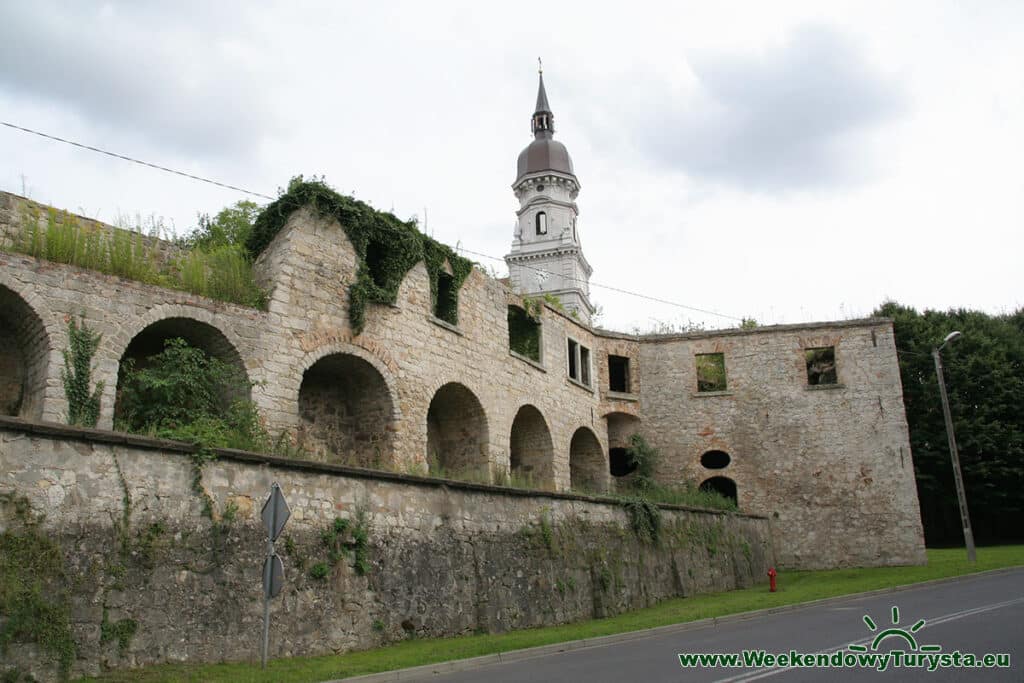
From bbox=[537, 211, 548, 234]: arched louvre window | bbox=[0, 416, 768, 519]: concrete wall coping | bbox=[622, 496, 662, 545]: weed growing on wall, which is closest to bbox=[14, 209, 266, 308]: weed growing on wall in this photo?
bbox=[0, 416, 768, 519]: concrete wall coping

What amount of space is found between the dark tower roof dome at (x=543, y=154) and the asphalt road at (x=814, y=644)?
60.0 meters

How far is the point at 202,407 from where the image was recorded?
1384 centimetres

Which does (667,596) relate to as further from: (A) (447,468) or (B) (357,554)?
(B) (357,554)

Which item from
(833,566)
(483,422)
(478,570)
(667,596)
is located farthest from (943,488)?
(478,570)

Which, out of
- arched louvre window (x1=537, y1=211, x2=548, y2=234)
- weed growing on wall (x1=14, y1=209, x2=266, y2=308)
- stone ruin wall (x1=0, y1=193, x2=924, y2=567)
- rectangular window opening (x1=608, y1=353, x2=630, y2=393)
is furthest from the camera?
arched louvre window (x1=537, y1=211, x2=548, y2=234)

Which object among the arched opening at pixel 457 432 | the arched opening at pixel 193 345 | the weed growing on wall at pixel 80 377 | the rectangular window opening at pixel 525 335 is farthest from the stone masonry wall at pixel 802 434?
the weed growing on wall at pixel 80 377

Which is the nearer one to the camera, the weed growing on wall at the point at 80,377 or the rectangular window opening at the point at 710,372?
the weed growing on wall at the point at 80,377

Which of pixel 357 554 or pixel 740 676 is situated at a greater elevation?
pixel 357 554

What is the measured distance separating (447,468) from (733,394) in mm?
12302

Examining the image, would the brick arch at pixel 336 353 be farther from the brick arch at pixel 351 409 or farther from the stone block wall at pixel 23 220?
the stone block wall at pixel 23 220

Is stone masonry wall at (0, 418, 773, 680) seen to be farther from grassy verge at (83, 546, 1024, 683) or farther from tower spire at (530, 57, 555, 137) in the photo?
tower spire at (530, 57, 555, 137)

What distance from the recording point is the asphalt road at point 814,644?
809 centimetres

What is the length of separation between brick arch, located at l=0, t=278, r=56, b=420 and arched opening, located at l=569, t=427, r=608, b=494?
17.4 m

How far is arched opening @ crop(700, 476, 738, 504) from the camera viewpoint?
95.6ft
